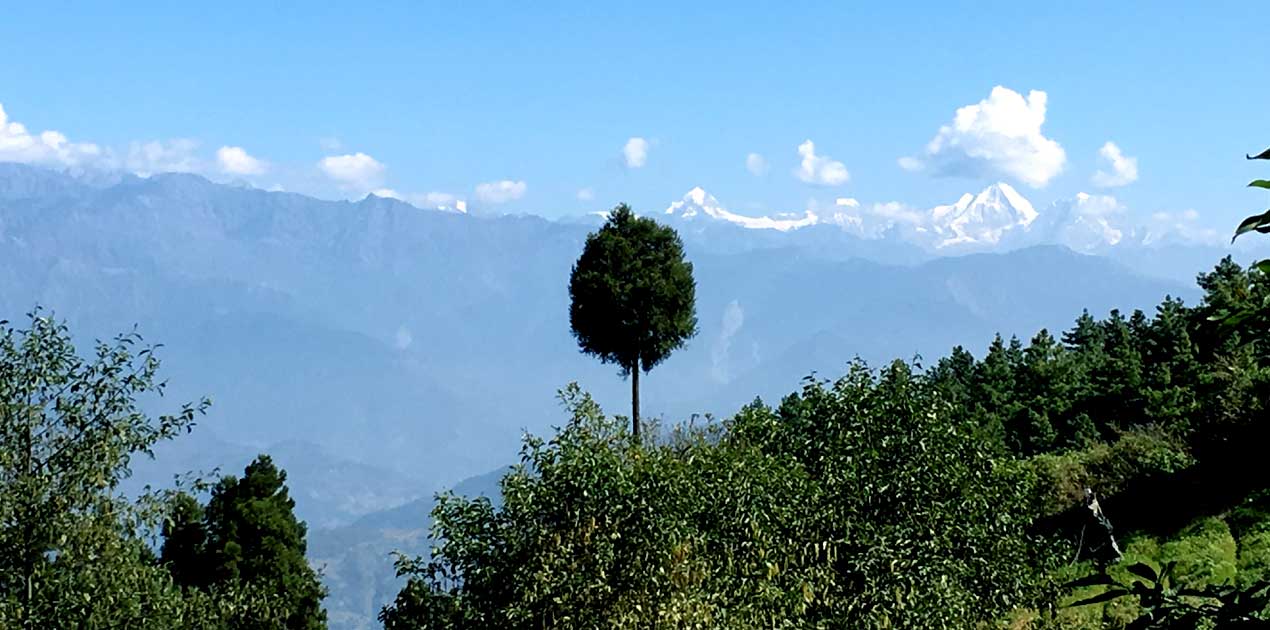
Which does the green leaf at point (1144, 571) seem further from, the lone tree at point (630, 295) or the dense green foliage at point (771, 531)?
the lone tree at point (630, 295)

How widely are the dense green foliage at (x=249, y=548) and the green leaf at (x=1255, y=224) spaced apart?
46565 millimetres

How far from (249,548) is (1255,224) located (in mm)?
49596

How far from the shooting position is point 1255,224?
4578 mm

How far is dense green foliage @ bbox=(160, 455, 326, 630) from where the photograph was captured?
160 ft

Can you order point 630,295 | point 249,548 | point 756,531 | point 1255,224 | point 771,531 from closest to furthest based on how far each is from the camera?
1. point 1255,224
2. point 756,531
3. point 771,531
4. point 630,295
5. point 249,548

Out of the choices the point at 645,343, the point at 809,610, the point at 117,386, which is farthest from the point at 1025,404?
the point at 117,386

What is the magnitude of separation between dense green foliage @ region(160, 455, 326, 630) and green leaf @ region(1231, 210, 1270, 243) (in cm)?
4657

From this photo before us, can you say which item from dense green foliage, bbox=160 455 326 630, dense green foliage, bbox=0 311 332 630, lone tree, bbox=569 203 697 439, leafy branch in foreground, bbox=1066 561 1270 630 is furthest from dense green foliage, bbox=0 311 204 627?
dense green foliage, bbox=160 455 326 630

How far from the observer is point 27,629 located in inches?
647

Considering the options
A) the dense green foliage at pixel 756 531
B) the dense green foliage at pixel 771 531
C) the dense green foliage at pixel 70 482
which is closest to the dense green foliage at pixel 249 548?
the dense green foliage at pixel 771 531

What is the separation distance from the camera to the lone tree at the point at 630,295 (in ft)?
156

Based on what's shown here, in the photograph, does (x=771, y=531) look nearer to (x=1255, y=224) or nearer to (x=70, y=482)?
(x=70, y=482)

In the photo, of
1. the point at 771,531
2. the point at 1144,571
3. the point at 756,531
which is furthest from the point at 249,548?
the point at 1144,571

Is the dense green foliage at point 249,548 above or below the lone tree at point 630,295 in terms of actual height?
below
